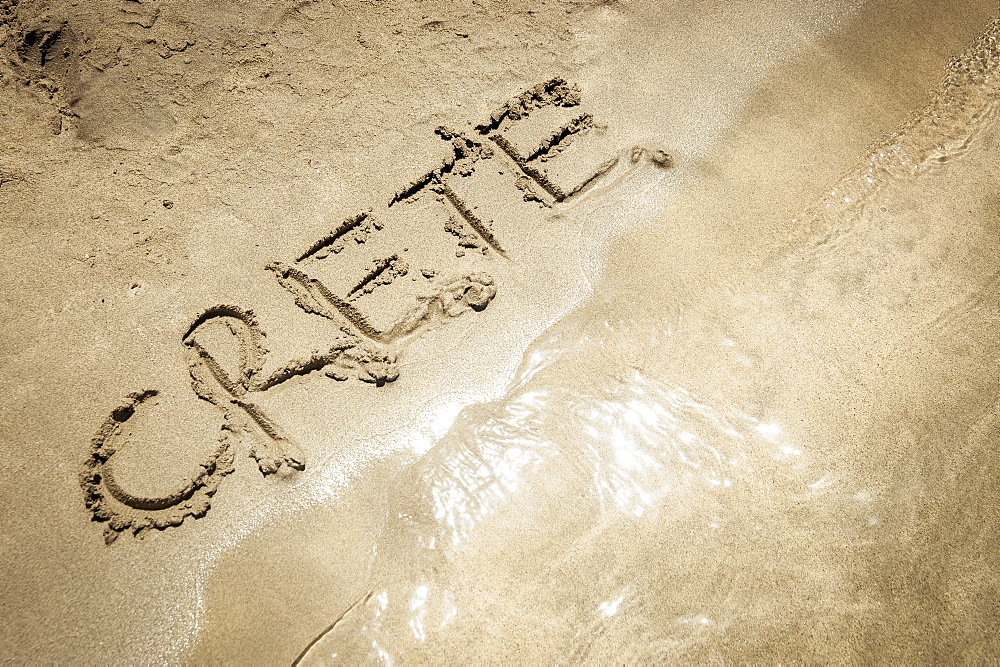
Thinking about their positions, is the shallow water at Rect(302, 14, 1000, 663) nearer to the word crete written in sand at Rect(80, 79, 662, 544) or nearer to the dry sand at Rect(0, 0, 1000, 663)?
the dry sand at Rect(0, 0, 1000, 663)

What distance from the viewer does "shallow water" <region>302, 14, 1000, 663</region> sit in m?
1.96

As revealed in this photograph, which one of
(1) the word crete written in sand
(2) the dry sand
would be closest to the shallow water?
(2) the dry sand

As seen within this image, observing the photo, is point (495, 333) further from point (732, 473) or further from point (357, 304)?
point (732, 473)

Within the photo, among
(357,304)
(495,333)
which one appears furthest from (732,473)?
(357,304)

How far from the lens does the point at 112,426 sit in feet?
7.32

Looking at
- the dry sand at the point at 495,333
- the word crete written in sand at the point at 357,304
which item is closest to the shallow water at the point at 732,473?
the dry sand at the point at 495,333

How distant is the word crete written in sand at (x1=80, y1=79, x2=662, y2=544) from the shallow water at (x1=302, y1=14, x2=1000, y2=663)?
0.45m

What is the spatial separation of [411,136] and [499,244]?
2.59 ft

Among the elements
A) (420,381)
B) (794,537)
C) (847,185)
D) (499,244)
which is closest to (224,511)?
(420,381)

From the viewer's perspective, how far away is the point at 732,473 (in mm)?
2207

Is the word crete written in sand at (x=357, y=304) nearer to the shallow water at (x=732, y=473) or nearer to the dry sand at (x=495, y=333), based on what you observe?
the dry sand at (x=495, y=333)

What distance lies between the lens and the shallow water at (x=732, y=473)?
6.42 feet

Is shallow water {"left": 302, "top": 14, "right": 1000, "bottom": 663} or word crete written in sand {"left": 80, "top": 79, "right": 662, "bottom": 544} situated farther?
word crete written in sand {"left": 80, "top": 79, "right": 662, "bottom": 544}

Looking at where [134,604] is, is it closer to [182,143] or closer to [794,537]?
[182,143]
